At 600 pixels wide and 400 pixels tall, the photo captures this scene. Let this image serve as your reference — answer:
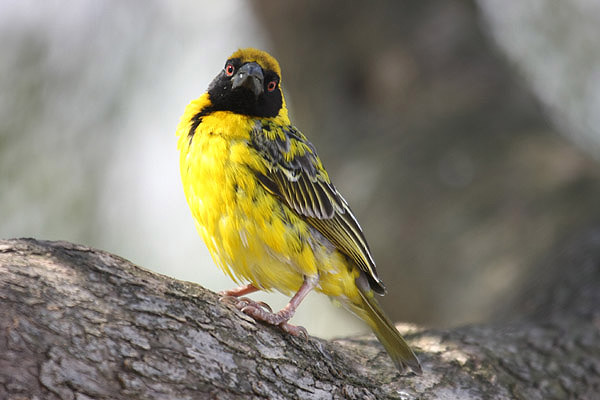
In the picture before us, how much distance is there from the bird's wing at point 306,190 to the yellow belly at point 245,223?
0.17ft

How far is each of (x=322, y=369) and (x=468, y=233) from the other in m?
3.21

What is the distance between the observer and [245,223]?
9.99 ft

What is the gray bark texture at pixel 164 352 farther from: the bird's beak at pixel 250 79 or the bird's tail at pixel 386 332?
the bird's beak at pixel 250 79

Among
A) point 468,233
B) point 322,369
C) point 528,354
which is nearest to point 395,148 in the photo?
point 468,233

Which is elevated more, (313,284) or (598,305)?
(598,305)

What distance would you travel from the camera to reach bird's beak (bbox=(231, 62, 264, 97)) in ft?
11.5

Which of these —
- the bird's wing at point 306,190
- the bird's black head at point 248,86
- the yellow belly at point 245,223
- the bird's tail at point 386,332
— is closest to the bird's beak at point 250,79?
the bird's black head at point 248,86

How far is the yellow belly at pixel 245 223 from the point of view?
3.06 meters

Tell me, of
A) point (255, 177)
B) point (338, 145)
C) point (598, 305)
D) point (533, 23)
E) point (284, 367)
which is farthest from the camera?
point (533, 23)

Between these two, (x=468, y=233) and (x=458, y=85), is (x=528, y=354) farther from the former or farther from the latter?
(x=458, y=85)

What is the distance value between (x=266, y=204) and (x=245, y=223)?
0.54 ft

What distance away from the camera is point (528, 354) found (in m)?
3.45

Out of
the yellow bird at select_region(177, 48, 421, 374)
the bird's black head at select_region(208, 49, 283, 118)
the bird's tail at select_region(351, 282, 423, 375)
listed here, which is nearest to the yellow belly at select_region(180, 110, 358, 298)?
the yellow bird at select_region(177, 48, 421, 374)

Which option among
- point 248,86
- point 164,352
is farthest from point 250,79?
point 164,352
